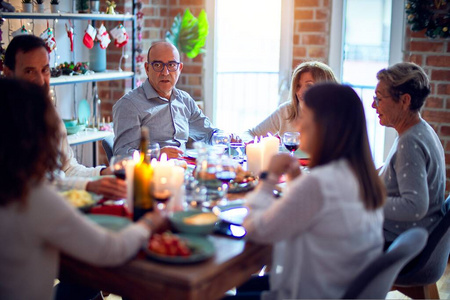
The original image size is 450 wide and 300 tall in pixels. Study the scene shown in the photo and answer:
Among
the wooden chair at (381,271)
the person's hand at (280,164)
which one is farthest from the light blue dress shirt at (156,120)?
the wooden chair at (381,271)

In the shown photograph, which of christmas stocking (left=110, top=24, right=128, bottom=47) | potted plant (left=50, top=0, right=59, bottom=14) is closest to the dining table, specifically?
potted plant (left=50, top=0, right=59, bottom=14)

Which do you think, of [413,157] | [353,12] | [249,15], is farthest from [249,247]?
[249,15]

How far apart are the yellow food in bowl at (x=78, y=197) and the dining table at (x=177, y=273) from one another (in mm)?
249

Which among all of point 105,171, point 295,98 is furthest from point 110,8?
point 105,171

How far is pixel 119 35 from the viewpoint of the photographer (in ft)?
13.5

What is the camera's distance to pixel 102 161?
4.66 m

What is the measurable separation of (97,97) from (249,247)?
2939 mm

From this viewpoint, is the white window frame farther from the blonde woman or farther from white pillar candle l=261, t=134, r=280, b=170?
white pillar candle l=261, t=134, r=280, b=170

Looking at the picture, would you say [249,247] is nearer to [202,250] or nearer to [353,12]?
[202,250]

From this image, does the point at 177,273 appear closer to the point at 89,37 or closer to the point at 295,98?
the point at 295,98

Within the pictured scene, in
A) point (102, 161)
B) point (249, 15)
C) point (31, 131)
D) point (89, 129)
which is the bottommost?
point (102, 161)

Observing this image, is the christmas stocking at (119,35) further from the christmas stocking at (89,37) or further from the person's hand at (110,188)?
the person's hand at (110,188)

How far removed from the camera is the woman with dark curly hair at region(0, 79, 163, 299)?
4.61 feet

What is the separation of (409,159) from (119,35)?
2.61 meters
